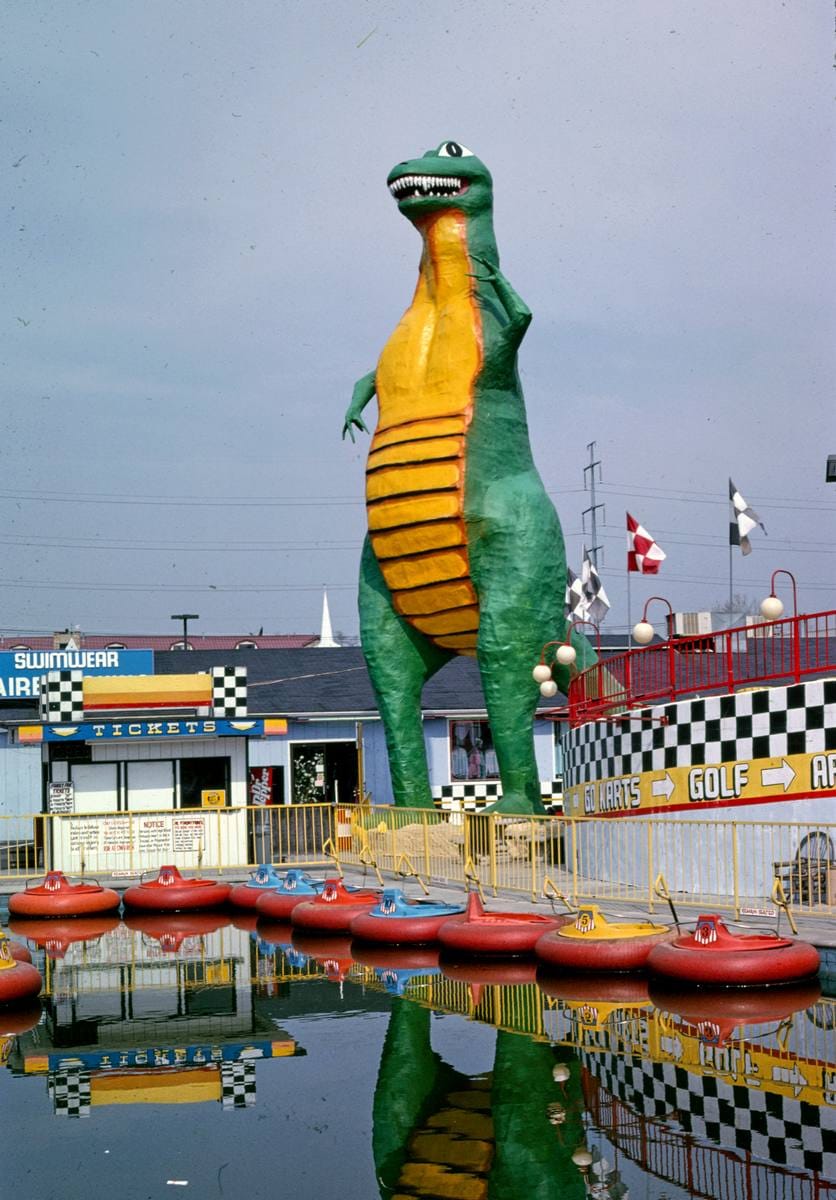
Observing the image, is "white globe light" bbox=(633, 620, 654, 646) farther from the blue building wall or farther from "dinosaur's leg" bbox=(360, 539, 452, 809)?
the blue building wall

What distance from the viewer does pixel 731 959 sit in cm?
970

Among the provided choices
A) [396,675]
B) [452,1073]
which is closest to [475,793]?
[396,675]

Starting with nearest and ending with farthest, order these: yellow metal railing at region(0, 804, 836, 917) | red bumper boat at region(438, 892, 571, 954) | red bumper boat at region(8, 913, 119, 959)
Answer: red bumper boat at region(438, 892, 571, 954), yellow metal railing at region(0, 804, 836, 917), red bumper boat at region(8, 913, 119, 959)

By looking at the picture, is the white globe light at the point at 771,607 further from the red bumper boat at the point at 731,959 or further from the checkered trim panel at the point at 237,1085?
the checkered trim panel at the point at 237,1085

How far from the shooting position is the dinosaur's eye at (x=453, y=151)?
16328mm

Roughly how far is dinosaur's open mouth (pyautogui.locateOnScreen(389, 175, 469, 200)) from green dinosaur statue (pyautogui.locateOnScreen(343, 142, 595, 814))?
0.02 meters

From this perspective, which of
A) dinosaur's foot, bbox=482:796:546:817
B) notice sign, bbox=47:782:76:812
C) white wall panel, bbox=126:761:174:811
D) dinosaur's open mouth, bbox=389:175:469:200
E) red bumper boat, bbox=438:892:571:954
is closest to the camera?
red bumper boat, bbox=438:892:571:954

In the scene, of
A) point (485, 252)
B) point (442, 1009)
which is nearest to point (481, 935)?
point (442, 1009)

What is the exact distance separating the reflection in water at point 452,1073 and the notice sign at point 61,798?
8.09m

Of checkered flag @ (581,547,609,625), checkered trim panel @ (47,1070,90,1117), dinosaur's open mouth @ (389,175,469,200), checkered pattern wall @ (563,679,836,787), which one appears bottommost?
checkered trim panel @ (47,1070,90,1117)

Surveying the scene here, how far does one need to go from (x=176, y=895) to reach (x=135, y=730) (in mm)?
4821

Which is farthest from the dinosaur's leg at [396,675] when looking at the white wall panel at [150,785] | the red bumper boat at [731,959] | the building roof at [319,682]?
the red bumper boat at [731,959]

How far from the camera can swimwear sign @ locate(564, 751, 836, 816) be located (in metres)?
12.4

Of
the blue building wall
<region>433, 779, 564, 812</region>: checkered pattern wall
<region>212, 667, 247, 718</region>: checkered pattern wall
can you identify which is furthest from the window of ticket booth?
<region>433, 779, 564, 812</region>: checkered pattern wall
